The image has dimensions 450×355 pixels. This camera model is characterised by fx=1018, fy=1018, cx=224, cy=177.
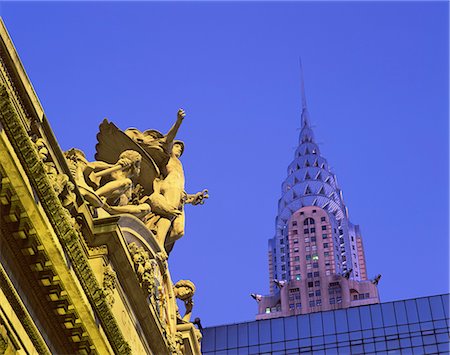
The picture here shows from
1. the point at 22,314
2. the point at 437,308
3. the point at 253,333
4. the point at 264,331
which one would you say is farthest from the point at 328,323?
the point at 22,314

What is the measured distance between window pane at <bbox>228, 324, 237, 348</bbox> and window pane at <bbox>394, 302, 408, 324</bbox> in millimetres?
14425

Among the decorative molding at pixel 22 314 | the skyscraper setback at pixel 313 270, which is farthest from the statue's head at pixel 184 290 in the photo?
the skyscraper setback at pixel 313 270

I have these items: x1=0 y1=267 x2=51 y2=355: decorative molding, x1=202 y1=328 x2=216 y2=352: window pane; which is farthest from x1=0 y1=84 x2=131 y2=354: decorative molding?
x1=202 y1=328 x2=216 y2=352: window pane

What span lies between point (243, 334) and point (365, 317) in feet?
35.9

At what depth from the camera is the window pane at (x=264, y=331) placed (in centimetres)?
8975

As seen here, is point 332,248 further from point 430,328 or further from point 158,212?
point 158,212

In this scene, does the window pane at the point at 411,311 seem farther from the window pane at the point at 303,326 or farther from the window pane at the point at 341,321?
the window pane at the point at 303,326

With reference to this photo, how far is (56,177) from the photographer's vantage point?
78.9ft

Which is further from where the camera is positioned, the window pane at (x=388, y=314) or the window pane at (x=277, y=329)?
the window pane at (x=277, y=329)

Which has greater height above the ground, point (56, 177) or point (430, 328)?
point (430, 328)

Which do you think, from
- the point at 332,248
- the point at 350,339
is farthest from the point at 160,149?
the point at 332,248

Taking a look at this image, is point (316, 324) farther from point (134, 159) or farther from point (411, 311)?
point (134, 159)

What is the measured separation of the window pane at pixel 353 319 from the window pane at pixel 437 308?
6.43 m

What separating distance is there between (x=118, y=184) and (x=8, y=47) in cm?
840
